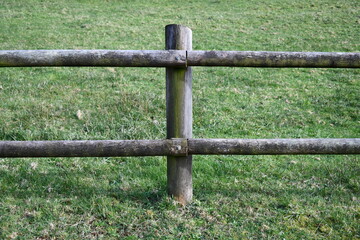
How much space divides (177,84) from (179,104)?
0.17 meters

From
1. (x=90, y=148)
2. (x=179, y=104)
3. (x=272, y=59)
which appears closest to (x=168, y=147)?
(x=179, y=104)

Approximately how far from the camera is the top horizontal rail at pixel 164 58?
2.67 metres

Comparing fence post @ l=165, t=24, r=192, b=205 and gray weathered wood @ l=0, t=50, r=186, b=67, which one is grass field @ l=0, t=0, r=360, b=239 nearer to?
fence post @ l=165, t=24, r=192, b=205

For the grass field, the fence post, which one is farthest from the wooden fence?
the grass field

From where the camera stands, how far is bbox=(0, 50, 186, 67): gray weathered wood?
2.67 meters

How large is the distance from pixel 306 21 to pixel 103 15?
8991mm

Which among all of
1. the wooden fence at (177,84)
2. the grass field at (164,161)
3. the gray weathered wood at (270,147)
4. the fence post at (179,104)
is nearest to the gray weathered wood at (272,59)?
the wooden fence at (177,84)

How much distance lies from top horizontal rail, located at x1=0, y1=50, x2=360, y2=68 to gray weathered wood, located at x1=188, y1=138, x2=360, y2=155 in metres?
0.63

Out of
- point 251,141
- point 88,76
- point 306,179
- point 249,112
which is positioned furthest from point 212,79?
point 251,141

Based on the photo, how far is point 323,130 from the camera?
16.8 ft

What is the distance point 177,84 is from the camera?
9.18ft

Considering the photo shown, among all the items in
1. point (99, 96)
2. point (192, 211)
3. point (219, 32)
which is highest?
point (219, 32)

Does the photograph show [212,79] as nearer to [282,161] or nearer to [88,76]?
[88,76]

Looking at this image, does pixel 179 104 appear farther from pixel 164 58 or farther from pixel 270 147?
pixel 270 147
